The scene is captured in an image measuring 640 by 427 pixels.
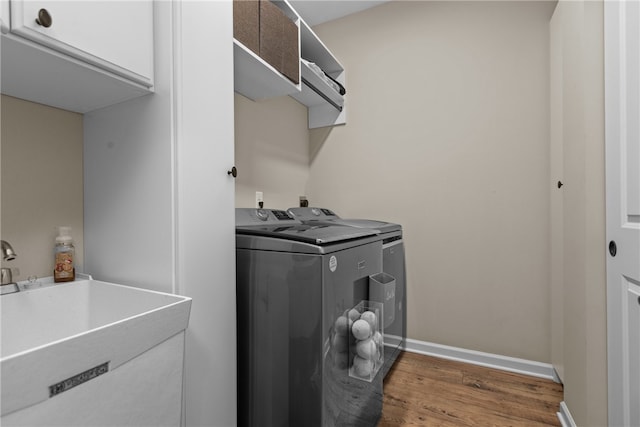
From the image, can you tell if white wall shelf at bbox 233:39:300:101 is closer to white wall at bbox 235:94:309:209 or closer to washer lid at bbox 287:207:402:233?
white wall at bbox 235:94:309:209

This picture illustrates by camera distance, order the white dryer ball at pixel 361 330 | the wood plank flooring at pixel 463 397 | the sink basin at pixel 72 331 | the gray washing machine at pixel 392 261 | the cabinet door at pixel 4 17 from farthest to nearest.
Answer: the gray washing machine at pixel 392 261 < the wood plank flooring at pixel 463 397 < the white dryer ball at pixel 361 330 < the cabinet door at pixel 4 17 < the sink basin at pixel 72 331

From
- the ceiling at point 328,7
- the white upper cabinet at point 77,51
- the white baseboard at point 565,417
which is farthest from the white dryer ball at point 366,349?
the ceiling at point 328,7

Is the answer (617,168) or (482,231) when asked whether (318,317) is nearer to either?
(617,168)

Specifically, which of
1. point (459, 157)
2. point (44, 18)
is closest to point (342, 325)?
point (44, 18)

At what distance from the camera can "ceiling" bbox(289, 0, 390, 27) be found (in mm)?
2438

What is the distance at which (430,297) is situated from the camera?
7.47 feet

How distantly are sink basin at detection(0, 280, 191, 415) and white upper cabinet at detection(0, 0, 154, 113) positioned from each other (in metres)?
0.60

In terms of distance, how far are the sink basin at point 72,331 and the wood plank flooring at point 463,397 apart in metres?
1.25

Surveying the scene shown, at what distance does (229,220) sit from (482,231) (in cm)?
174

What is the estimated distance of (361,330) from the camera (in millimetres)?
1301

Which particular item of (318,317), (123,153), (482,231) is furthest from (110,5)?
(482,231)

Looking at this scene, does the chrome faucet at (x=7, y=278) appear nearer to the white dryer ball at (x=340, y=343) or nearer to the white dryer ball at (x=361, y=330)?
the white dryer ball at (x=340, y=343)

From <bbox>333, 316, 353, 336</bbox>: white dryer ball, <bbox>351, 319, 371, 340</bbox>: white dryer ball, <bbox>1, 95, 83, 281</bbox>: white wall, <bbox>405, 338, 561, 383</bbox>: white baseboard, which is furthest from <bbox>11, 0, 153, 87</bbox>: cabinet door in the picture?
<bbox>405, 338, 561, 383</bbox>: white baseboard

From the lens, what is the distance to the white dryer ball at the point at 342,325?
48.1 inches
